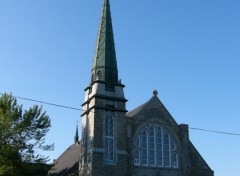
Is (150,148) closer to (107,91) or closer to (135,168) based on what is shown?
(135,168)

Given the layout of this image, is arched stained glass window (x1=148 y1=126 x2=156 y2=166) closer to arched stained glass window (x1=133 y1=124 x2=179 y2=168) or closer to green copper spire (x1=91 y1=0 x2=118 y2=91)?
arched stained glass window (x1=133 y1=124 x2=179 y2=168)

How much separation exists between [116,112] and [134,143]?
2.75m

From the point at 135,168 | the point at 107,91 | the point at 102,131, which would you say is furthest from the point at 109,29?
the point at 135,168

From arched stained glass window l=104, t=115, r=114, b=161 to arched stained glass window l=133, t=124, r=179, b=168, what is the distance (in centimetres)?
210

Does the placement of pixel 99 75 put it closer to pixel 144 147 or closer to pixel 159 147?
pixel 144 147

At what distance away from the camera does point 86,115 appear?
33.0 metres

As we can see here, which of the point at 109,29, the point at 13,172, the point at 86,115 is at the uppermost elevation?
the point at 109,29

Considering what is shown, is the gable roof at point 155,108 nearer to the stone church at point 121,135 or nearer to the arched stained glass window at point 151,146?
the stone church at point 121,135

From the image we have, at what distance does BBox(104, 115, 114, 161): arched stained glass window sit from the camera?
31286mm

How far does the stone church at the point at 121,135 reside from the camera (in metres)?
31.2

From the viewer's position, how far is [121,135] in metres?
32.1

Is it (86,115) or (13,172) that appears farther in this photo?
(86,115)

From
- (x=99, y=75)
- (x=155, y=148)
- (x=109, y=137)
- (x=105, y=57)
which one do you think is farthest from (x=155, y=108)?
(x=105, y=57)

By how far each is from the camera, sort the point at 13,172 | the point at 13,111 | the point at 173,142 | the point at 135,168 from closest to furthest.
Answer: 1. the point at 13,172
2. the point at 13,111
3. the point at 135,168
4. the point at 173,142
